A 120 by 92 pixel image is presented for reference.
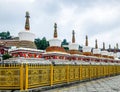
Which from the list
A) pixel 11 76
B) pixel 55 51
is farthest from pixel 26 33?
pixel 11 76

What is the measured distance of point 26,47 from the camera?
55.0ft

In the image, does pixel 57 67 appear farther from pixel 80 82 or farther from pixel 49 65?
pixel 80 82

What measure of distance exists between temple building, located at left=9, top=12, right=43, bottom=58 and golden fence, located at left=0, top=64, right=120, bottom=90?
279 cm

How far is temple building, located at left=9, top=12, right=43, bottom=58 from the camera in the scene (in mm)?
16406

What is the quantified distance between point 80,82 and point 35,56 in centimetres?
436

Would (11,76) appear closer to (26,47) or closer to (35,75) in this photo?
(35,75)

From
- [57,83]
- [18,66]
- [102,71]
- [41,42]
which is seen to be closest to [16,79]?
[18,66]

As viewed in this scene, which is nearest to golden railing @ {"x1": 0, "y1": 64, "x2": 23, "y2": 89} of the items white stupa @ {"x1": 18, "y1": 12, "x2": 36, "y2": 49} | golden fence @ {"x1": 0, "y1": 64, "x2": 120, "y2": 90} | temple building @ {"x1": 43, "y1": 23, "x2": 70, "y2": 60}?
golden fence @ {"x1": 0, "y1": 64, "x2": 120, "y2": 90}

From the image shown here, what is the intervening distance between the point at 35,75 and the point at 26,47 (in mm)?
4937

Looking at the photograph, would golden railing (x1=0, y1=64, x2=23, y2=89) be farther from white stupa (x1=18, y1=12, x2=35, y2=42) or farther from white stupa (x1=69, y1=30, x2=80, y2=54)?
white stupa (x1=69, y1=30, x2=80, y2=54)

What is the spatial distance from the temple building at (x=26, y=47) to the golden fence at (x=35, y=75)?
279 centimetres

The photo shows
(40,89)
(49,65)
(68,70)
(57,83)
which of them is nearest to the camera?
(40,89)

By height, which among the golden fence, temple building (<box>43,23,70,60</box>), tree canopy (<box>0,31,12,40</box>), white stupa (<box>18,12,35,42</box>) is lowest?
the golden fence

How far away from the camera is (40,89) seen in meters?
12.7
